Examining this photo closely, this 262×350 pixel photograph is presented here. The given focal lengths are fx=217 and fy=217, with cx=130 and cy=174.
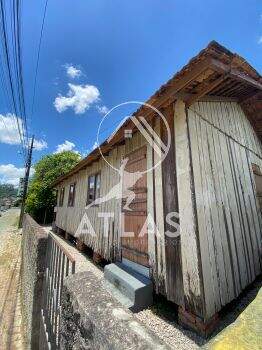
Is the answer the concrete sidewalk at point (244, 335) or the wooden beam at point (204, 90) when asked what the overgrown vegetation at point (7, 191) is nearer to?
the wooden beam at point (204, 90)

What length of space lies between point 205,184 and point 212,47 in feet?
6.92

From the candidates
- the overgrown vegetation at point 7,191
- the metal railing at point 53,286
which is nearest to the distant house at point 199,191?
the metal railing at point 53,286

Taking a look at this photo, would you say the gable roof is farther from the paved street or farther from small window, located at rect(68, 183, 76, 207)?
small window, located at rect(68, 183, 76, 207)

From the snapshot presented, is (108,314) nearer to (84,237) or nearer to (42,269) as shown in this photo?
(42,269)

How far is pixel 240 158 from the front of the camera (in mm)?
5531

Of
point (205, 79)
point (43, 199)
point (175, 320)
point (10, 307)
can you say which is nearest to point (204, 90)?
point (205, 79)

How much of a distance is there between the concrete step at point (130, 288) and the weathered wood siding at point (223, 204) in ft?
3.88

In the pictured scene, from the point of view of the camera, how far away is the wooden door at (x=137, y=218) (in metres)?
4.73

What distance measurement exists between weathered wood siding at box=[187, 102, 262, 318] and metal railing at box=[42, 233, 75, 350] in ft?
6.74

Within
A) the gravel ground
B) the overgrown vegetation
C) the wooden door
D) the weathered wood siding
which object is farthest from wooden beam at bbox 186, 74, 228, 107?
the overgrown vegetation

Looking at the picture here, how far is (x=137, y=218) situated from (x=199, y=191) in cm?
186

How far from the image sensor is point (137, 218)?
503 centimetres

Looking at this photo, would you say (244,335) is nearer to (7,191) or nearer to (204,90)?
(204,90)

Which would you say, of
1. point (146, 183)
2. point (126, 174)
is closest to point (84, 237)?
point (126, 174)
